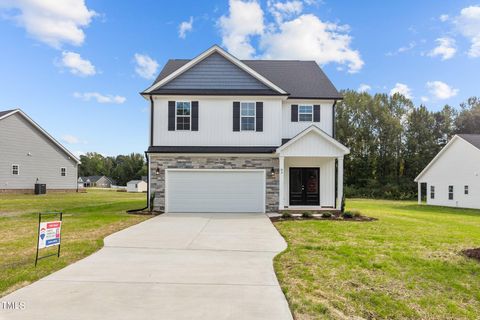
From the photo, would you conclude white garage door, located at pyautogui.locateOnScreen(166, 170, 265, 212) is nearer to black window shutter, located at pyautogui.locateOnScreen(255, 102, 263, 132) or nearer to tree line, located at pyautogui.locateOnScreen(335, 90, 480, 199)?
black window shutter, located at pyautogui.locateOnScreen(255, 102, 263, 132)

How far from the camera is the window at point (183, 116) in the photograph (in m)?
16.7

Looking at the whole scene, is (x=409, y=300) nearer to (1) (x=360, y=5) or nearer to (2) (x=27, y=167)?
(1) (x=360, y=5)

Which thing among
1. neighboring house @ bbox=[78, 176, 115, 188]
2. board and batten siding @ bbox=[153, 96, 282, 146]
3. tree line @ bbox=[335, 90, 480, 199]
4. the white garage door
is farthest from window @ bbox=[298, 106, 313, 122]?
neighboring house @ bbox=[78, 176, 115, 188]

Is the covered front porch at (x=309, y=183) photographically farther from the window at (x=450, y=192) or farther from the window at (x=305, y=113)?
the window at (x=450, y=192)

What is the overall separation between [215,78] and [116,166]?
3317 inches

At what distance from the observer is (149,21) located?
714 inches

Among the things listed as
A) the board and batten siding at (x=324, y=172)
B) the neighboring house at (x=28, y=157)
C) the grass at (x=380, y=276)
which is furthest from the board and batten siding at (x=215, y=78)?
the neighboring house at (x=28, y=157)

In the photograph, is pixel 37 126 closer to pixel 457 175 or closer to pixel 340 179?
pixel 340 179

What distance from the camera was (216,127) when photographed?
659 inches

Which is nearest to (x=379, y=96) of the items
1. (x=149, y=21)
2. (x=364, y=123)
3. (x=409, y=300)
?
(x=364, y=123)

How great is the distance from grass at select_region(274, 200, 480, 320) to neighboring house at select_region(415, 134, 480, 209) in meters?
17.2

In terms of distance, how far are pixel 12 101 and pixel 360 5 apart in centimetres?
3229

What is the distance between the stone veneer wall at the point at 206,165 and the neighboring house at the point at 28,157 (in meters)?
19.9

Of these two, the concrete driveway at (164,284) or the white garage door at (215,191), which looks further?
the white garage door at (215,191)
